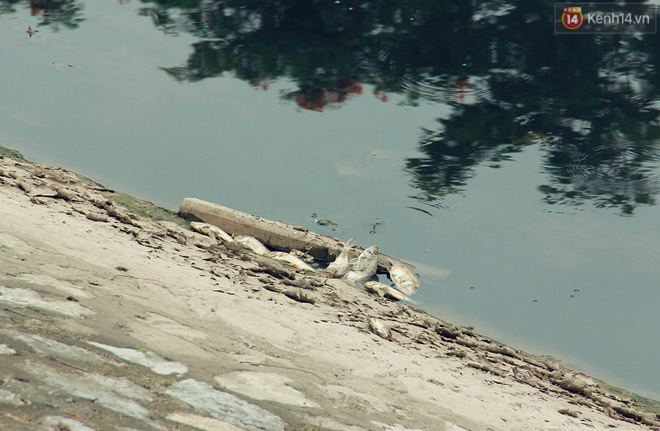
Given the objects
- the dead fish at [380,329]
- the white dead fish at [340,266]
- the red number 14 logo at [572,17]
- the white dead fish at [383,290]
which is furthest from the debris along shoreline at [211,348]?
the red number 14 logo at [572,17]

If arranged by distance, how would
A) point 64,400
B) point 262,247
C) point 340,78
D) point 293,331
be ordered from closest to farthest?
point 64,400
point 293,331
point 262,247
point 340,78

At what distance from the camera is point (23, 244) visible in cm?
273

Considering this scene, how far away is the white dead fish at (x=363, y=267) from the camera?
490 centimetres

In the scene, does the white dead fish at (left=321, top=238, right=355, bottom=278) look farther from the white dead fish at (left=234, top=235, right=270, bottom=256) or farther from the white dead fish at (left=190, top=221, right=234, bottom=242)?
the white dead fish at (left=190, top=221, right=234, bottom=242)

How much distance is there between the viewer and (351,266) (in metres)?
5.01

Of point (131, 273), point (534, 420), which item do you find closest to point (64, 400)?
point (131, 273)

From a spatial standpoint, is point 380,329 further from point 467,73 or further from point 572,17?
point 572,17

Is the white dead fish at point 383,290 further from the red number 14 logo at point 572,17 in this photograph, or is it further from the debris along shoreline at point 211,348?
the red number 14 logo at point 572,17

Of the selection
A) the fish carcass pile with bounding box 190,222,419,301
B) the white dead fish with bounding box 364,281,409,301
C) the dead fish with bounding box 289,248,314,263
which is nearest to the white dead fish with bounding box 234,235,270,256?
the fish carcass pile with bounding box 190,222,419,301

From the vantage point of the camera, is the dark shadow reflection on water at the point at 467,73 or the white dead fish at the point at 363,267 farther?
the dark shadow reflection on water at the point at 467,73

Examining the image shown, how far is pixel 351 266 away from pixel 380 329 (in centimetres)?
155

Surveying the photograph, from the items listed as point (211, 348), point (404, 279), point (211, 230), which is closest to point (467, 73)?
point (404, 279)

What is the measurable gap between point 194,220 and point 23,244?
2694mm

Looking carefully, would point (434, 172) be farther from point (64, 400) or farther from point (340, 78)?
point (64, 400)
